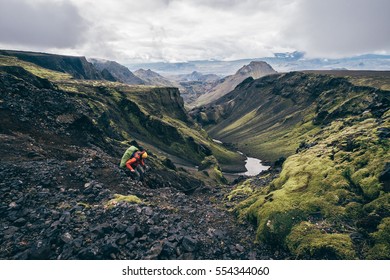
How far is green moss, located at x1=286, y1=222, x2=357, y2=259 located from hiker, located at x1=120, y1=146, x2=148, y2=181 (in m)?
33.2

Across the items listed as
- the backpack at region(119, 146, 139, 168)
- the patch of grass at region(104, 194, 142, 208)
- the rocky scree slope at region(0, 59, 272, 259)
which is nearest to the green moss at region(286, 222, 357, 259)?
the rocky scree slope at region(0, 59, 272, 259)

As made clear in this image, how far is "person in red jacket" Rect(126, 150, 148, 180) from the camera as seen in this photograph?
60.5 m

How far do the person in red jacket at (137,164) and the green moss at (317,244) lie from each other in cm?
3316

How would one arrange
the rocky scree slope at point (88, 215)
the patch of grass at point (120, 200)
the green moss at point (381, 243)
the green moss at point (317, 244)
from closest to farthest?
the rocky scree slope at point (88, 215), the green moss at point (381, 243), the green moss at point (317, 244), the patch of grass at point (120, 200)

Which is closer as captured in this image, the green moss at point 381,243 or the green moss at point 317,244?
the green moss at point 381,243

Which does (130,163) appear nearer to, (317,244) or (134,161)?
(134,161)

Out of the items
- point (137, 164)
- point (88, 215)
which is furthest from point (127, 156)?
point (88, 215)

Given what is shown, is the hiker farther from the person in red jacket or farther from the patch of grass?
the patch of grass

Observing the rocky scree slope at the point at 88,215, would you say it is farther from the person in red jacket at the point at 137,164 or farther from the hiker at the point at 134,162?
the person in red jacket at the point at 137,164

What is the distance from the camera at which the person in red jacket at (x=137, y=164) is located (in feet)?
198

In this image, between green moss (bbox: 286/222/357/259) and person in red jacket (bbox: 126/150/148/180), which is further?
person in red jacket (bbox: 126/150/148/180)

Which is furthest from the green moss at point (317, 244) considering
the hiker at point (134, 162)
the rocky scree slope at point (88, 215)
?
the hiker at point (134, 162)

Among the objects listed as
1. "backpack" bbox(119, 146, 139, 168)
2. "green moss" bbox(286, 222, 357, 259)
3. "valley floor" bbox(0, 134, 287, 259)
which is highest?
"backpack" bbox(119, 146, 139, 168)

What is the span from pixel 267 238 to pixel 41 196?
32.8 meters
